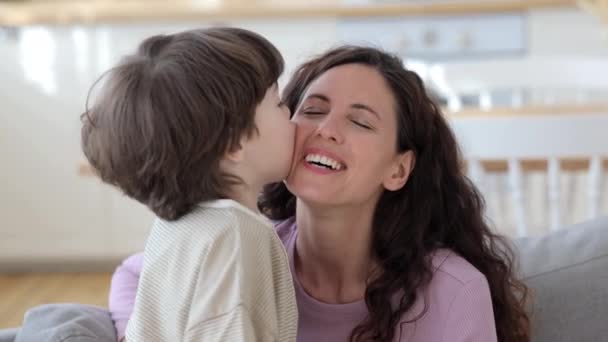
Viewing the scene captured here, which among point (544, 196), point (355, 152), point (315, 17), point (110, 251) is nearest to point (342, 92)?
point (355, 152)

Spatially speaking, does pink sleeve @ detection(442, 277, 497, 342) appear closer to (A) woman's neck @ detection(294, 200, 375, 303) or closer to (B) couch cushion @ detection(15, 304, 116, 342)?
(A) woman's neck @ detection(294, 200, 375, 303)

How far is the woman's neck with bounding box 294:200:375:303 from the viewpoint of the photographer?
1520 millimetres

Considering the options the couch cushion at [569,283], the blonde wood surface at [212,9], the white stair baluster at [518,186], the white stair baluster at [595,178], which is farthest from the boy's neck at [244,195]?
the blonde wood surface at [212,9]

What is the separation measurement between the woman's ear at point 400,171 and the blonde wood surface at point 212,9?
202 centimetres

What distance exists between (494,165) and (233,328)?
92cm

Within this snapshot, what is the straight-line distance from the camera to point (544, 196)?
2.07m

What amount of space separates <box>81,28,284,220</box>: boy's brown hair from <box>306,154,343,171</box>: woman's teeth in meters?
0.19

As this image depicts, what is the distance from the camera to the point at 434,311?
1.37 metres

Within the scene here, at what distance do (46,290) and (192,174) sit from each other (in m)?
2.64

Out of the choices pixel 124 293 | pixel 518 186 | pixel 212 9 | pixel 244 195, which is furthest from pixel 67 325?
pixel 212 9

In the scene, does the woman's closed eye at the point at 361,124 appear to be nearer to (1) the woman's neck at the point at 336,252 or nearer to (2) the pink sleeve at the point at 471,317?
(1) the woman's neck at the point at 336,252

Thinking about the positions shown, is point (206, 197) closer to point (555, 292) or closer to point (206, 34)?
point (206, 34)

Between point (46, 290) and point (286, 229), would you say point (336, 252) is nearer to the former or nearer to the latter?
point (286, 229)

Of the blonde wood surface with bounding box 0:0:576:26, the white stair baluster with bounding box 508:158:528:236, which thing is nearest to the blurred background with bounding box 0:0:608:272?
the blonde wood surface with bounding box 0:0:576:26
